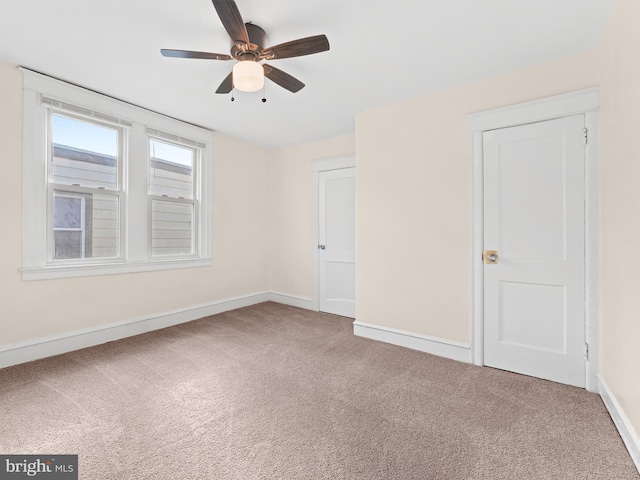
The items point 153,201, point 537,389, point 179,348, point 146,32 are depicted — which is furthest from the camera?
point 153,201

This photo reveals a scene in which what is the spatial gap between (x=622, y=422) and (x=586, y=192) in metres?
1.51

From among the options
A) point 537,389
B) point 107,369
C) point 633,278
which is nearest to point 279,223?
Answer: point 107,369

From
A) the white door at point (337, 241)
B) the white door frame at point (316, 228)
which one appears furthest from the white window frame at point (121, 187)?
the white door at point (337, 241)

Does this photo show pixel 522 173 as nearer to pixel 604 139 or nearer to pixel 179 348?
pixel 604 139

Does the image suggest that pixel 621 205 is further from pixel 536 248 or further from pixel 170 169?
pixel 170 169

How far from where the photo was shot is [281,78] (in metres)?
2.30

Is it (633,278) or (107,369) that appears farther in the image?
(107,369)

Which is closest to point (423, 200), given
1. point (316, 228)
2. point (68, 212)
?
point (316, 228)

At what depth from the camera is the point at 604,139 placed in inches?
81.9

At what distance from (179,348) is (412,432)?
2.34 m

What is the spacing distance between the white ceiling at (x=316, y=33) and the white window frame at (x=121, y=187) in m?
0.19

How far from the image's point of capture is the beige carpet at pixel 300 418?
1495 mm

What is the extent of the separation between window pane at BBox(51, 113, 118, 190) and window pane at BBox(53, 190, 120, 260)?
0.50 feet

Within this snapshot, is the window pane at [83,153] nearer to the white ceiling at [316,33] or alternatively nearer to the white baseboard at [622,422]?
the white ceiling at [316,33]
